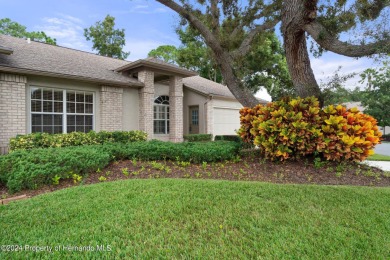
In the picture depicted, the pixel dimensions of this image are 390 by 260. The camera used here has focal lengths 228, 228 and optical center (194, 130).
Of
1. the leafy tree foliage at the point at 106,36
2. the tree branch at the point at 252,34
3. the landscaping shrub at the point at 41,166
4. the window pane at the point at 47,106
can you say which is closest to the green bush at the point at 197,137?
the tree branch at the point at 252,34

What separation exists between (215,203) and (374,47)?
5.03m

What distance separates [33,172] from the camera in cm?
430

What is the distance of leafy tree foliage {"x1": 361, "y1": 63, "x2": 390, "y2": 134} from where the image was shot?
1078 inches

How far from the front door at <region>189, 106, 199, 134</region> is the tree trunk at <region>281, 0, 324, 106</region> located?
8.85m

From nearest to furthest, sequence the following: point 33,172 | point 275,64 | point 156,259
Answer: point 156,259
point 33,172
point 275,64

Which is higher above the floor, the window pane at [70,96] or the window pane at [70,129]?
the window pane at [70,96]

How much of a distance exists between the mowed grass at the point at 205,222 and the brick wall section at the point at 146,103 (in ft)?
24.5

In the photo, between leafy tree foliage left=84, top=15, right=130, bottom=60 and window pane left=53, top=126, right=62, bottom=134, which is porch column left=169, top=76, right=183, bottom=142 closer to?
window pane left=53, top=126, right=62, bottom=134

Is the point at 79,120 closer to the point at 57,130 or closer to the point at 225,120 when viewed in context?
the point at 57,130

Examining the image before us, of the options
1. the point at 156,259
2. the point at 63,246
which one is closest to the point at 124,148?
the point at 63,246

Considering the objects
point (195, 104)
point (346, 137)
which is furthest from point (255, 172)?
point (195, 104)

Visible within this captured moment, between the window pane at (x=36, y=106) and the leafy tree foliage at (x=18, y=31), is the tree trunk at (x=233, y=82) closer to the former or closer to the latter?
the window pane at (x=36, y=106)

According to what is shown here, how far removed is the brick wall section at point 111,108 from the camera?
10352mm

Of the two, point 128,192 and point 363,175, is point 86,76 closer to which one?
point 128,192
